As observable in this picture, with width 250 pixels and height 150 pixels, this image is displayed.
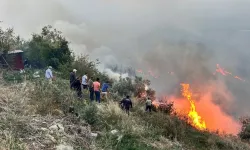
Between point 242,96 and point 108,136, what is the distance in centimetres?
12929

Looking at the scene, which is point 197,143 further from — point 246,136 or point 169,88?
point 169,88

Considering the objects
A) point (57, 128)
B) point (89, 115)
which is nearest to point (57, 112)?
point (89, 115)

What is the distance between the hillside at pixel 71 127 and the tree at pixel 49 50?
18.2 m

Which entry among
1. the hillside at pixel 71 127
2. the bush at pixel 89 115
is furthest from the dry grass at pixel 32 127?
the bush at pixel 89 115

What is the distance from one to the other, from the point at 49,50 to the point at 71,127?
22.7 m

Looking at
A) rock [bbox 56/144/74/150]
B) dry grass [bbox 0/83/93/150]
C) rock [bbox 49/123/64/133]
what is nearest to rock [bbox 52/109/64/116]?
dry grass [bbox 0/83/93/150]

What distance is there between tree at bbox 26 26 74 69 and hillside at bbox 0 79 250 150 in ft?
59.9

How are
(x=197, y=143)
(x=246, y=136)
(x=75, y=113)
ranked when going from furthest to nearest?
(x=246, y=136), (x=197, y=143), (x=75, y=113)

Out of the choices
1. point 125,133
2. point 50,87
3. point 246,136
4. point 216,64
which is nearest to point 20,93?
point 50,87

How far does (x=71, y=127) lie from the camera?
9844mm

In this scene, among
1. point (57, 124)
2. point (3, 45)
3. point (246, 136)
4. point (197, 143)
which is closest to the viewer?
point (57, 124)

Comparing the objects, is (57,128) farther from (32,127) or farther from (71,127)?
(32,127)

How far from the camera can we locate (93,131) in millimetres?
10781

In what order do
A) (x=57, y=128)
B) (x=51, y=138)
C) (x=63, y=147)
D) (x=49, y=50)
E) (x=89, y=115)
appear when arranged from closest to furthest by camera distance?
(x=63, y=147), (x=51, y=138), (x=57, y=128), (x=89, y=115), (x=49, y=50)
